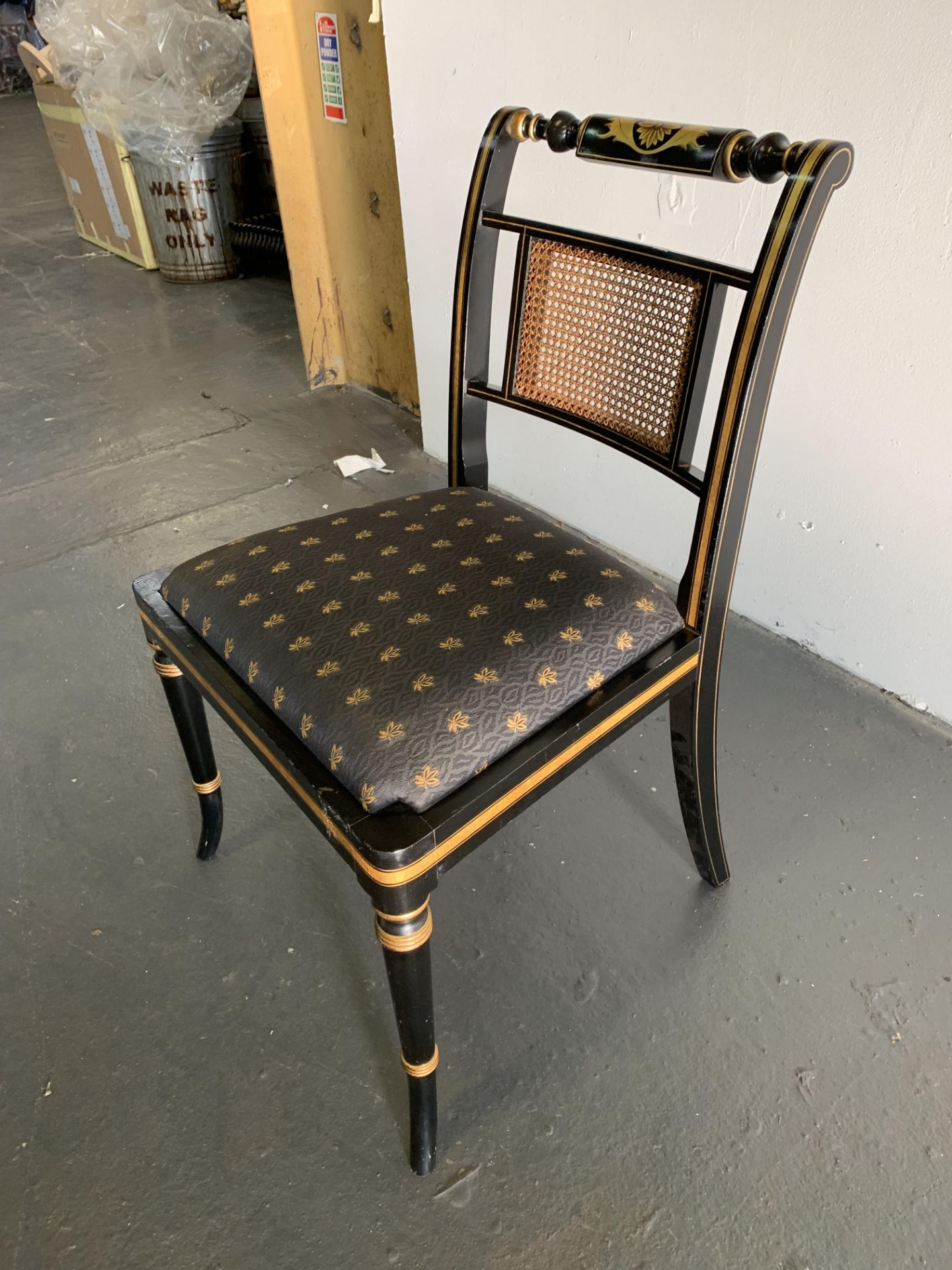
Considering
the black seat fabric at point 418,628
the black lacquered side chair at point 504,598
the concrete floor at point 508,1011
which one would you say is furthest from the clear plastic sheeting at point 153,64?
the black seat fabric at point 418,628

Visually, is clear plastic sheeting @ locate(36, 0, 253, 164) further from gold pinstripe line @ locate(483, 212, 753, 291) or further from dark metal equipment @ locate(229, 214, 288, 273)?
gold pinstripe line @ locate(483, 212, 753, 291)

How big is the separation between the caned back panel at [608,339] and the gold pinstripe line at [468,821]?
26 cm

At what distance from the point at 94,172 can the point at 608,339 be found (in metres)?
3.71

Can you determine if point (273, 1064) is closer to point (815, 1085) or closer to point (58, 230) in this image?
point (815, 1085)

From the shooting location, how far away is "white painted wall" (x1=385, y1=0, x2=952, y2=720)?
114 centimetres

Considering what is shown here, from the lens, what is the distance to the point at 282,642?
0.87 meters

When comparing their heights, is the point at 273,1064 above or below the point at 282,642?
below

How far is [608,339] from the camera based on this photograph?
972 millimetres

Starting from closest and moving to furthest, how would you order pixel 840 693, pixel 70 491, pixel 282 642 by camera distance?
pixel 282 642 → pixel 840 693 → pixel 70 491

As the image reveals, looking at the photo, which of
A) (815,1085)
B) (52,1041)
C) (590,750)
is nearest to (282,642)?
(590,750)

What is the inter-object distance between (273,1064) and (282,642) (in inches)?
20.8

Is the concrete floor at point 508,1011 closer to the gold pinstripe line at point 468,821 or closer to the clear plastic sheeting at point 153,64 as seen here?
the gold pinstripe line at point 468,821

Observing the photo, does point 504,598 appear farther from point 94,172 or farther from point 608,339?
point 94,172

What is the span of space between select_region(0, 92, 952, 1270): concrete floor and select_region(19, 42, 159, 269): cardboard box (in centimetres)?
272
